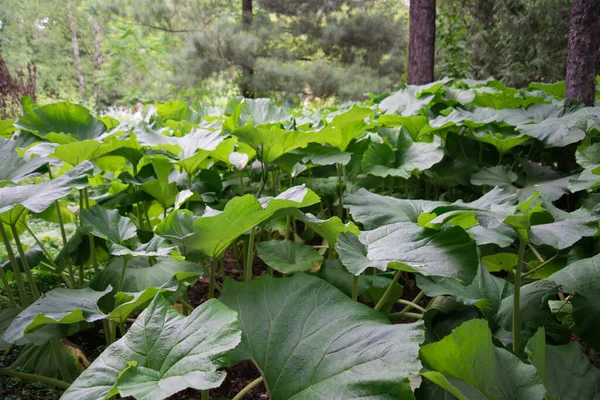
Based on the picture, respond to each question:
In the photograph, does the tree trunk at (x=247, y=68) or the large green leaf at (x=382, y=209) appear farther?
the tree trunk at (x=247, y=68)

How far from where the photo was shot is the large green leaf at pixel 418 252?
0.64 metres

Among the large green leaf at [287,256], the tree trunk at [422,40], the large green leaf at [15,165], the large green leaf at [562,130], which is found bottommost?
the large green leaf at [287,256]

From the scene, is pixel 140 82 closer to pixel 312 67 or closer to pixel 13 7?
pixel 312 67

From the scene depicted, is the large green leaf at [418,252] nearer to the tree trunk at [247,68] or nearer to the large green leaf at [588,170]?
the large green leaf at [588,170]

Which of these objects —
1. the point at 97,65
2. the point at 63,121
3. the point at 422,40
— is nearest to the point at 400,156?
the point at 63,121

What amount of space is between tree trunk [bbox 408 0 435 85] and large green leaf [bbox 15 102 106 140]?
2.66m

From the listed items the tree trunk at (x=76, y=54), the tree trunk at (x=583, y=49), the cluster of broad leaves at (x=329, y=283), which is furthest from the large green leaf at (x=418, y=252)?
the tree trunk at (x=76, y=54)

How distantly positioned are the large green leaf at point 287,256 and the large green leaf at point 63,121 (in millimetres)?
757

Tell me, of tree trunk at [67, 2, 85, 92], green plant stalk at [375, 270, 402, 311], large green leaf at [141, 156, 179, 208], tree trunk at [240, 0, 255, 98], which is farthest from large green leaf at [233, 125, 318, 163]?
tree trunk at [67, 2, 85, 92]

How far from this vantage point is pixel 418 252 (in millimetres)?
682

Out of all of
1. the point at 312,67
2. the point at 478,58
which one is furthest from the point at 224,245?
the point at 312,67

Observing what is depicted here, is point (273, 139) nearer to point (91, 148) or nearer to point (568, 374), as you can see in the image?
point (91, 148)

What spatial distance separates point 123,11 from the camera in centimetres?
763

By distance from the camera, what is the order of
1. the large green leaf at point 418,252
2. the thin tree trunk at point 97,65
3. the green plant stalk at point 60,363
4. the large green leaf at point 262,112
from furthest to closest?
1. the thin tree trunk at point 97,65
2. the large green leaf at point 262,112
3. the green plant stalk at point 60,363
4. the large green leaf at point 418,252
